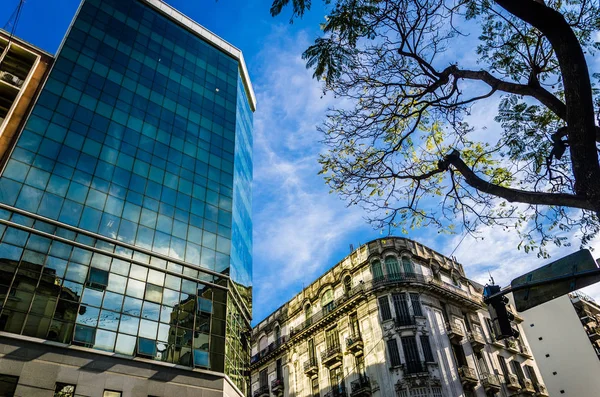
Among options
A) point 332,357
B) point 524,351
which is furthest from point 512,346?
point 332,357

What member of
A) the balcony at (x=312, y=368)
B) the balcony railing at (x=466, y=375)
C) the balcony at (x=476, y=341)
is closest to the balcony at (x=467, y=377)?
the balcony railing at (x=466, y=375)

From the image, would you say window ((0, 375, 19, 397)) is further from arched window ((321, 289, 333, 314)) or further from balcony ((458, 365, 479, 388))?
balcony ((458, 365, 479, 388))

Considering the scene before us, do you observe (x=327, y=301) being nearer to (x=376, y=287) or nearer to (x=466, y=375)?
(x=376, y=287)

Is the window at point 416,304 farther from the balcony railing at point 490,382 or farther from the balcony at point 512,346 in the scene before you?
Result: the balcony at point 512,346

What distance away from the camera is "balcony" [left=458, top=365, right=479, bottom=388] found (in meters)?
28.0

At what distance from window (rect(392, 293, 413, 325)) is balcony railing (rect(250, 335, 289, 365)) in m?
13.6

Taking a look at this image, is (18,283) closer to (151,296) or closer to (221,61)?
(151,296)

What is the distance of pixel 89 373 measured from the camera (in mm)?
16297

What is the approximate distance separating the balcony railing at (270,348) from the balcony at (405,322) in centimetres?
1391

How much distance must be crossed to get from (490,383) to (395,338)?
800 centimetres

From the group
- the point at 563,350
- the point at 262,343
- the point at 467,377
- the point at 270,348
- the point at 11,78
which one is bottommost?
the point at 467,377

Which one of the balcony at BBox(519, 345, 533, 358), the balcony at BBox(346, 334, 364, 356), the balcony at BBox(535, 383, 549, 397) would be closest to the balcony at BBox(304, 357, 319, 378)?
the balcony at BBox(346, 334, 364, 356)

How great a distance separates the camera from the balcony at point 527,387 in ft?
106

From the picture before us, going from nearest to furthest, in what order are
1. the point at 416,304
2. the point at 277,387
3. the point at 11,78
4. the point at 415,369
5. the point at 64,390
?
the point at 64,390, the point at 11,78, the point at 415,369, the point at 416,304, the point at 277,387
